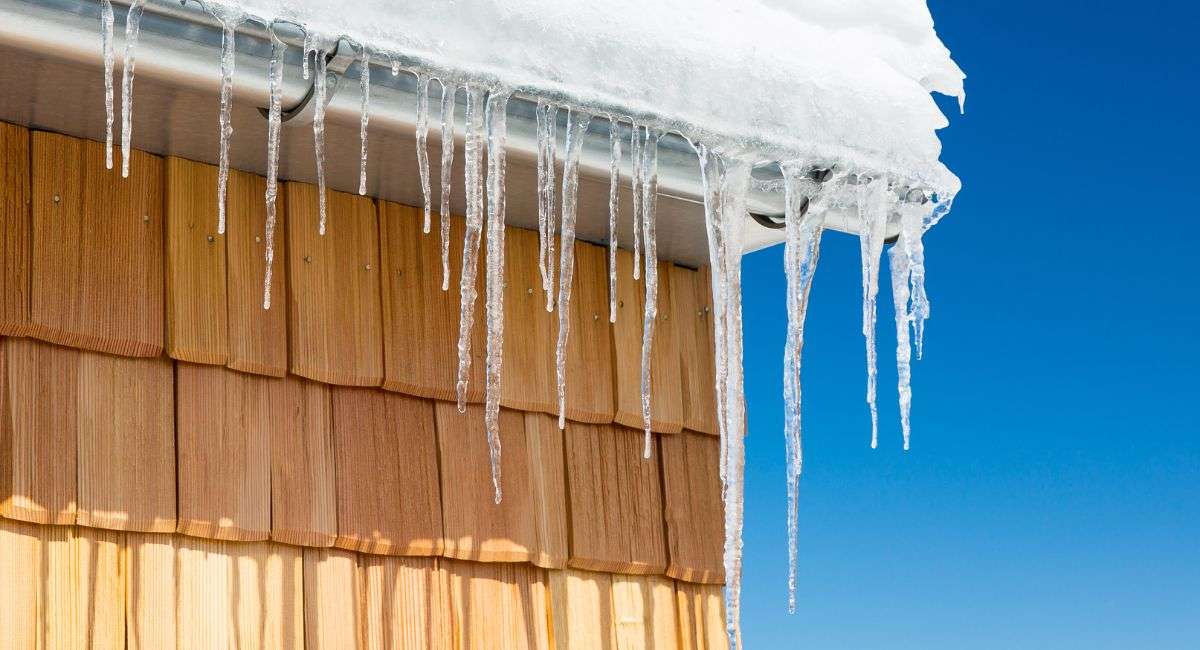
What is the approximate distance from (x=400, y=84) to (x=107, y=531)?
3.10ft

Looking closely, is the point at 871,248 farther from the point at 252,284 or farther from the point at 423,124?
the point at 252,284

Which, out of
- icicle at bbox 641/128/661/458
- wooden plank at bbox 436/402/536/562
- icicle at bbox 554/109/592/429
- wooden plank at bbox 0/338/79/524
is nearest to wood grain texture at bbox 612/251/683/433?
wooden plank at bbox 436/402/536/562

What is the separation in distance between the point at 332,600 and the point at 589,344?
899 millimetres

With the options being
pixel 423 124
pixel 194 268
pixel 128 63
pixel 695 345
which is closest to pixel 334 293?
pixel 194 268

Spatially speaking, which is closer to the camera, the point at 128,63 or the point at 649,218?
→ the point at 128,63

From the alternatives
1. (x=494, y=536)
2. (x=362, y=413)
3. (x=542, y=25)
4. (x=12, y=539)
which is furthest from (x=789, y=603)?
(x=12, y=539)

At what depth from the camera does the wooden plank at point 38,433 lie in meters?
2.35

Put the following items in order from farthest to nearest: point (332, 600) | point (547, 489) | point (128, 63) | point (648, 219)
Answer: point (547, 489) < point (332, 600) < point (648, 219) < point (128, 63)

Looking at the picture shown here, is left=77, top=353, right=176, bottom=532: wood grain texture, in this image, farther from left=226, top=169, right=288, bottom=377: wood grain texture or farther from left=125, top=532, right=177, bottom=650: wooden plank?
left=226, top=169, right=288, bottom=377: wood grain texture

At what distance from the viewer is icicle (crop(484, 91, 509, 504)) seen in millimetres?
2320

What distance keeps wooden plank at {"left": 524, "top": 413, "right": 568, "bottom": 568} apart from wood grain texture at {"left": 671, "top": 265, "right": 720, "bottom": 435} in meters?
0.41

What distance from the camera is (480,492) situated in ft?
9.73

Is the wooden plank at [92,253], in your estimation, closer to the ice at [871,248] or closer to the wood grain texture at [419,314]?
the wood grain texture at [419,314]

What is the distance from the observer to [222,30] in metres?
2.16
